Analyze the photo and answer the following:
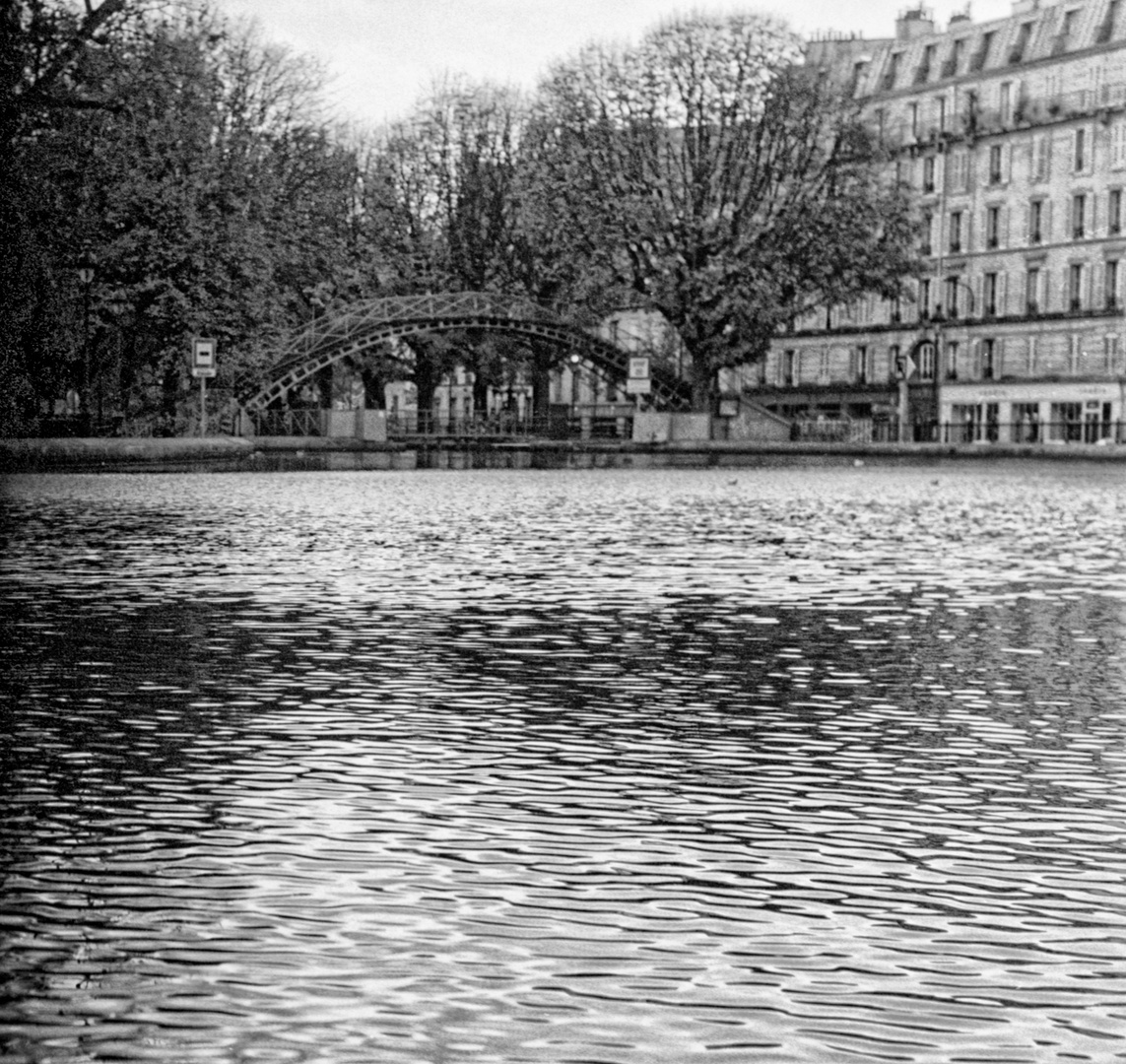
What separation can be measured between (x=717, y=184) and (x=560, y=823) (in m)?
79.3

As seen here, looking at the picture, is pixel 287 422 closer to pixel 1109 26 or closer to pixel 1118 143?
pixel 1118 143

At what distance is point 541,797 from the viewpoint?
27.8 ft

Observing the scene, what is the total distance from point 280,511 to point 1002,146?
270 ft

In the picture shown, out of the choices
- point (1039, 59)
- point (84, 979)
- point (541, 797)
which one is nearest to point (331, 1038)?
point (84, 979)

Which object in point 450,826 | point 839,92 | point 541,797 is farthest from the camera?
point 839,92

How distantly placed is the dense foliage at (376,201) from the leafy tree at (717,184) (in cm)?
10

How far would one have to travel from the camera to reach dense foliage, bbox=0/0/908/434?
47344 millimetres

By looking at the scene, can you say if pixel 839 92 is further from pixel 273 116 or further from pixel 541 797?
pixel 541 797

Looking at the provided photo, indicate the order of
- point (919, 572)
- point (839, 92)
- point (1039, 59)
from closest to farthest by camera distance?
point (919, 572) → point (839, 92) → point (1039, 59)

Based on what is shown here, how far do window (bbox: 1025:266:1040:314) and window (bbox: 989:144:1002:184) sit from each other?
5.10 meters

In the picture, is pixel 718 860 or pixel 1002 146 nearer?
pixel 718 860

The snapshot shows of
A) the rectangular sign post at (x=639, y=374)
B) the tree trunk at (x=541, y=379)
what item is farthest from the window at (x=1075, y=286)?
the rectangular sign post at (x=639, y=374)

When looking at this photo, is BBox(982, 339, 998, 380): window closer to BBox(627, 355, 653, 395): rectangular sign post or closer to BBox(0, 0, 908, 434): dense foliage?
BBox(0, 0, 908, 434): dense foliage

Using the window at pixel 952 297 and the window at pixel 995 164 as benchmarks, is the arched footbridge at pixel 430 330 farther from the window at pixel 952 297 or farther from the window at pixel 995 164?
the window at pixel 995 164
